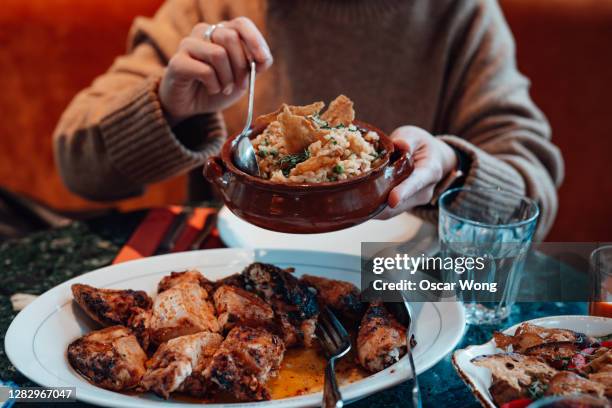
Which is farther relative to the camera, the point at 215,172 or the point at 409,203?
the point at 409,203

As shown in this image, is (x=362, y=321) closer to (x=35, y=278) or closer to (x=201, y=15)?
(x=35, y=278)

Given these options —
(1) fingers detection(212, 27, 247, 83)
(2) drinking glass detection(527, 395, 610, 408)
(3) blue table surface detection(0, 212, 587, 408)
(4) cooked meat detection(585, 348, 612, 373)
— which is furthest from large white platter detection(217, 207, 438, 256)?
(2) drinking glass detection(527, 395, 610, 408)

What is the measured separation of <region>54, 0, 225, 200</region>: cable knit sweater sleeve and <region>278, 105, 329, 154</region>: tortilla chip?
66cm

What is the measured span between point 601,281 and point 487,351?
0.32 metres

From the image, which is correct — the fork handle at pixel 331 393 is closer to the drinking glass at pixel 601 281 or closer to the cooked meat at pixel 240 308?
the cooked meat at pixel 240 308

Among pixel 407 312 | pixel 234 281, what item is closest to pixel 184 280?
pixel 234 281

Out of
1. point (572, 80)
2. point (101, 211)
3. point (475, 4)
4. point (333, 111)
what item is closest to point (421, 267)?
point (333, 111)

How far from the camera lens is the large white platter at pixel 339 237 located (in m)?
1.60

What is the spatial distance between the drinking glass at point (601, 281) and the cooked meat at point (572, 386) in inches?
13.4

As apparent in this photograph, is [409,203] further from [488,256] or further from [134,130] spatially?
[134,130]

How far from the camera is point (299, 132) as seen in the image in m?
1.08

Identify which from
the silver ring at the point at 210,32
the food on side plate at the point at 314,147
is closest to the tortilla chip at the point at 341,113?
the food on side plate at the point at 314,147

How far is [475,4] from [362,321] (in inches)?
50.0

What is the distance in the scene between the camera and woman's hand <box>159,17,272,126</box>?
4.62ft
